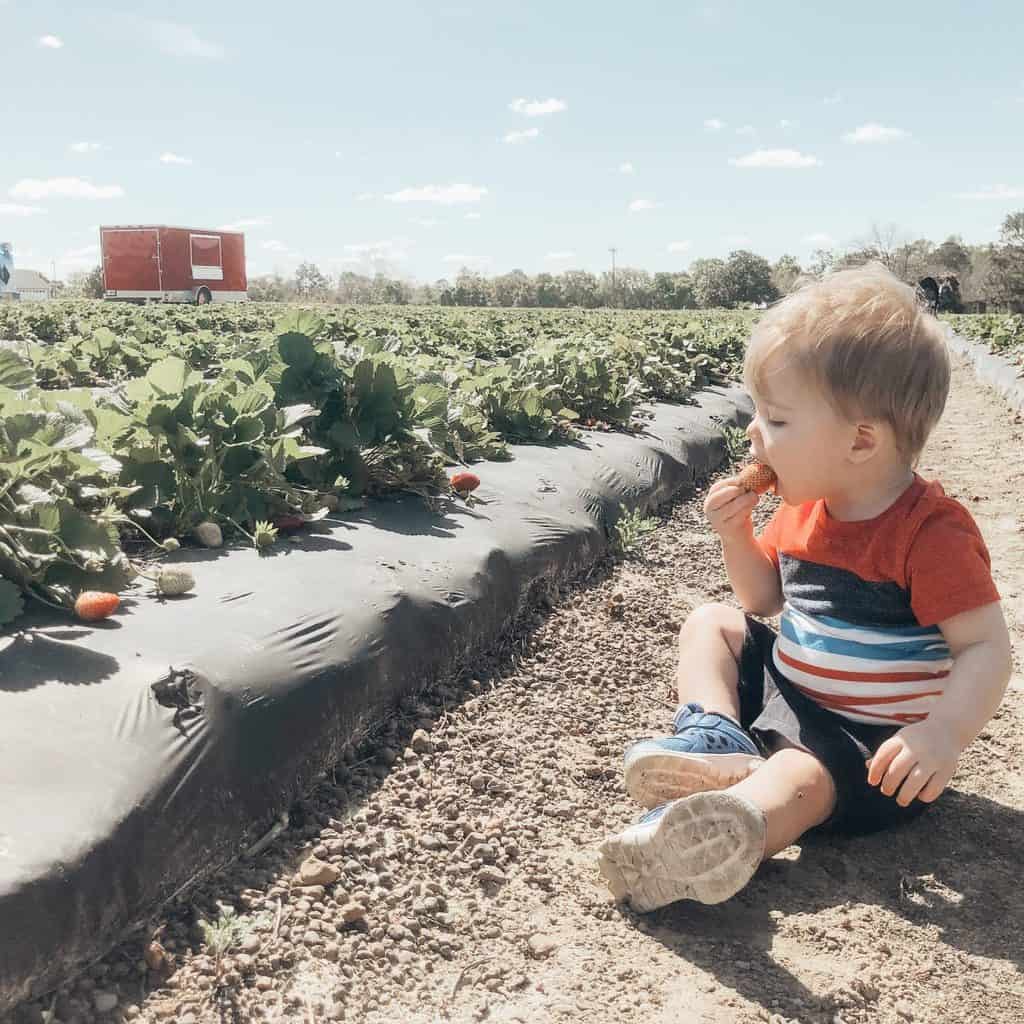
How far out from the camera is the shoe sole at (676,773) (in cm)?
205

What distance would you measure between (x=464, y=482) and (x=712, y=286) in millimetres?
62298

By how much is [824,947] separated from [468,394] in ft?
12.2

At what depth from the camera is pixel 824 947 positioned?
1849 millimetres

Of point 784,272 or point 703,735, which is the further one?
point 784,272

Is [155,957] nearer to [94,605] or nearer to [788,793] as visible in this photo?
[94,605]

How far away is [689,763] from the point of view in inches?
80.7

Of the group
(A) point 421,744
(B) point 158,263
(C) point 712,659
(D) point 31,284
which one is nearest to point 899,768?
(C) point 712,659

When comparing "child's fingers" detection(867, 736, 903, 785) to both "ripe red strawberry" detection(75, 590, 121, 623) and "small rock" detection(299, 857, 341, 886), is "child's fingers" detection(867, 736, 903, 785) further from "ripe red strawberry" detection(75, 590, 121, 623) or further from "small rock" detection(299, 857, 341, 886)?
"ripe red strawberry" detection(75, 590, 121, 623)

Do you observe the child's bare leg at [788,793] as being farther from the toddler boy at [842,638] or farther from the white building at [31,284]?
the white building at [31,284]

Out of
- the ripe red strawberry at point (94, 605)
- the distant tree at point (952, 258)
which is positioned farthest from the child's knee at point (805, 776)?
the distant tree at point (952, 258)

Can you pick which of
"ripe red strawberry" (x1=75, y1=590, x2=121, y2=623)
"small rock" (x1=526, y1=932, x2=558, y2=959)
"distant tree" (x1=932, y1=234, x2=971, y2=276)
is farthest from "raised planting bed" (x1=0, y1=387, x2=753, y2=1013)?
"distant tree" (x1=932, y1=234, x2=971, y2=276)

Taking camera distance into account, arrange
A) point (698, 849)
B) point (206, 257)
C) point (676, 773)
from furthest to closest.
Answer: point (206, 257) → point (676, 773) → point (698, 849)

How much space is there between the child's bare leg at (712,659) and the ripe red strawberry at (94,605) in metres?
1.27

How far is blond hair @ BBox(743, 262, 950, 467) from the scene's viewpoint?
199 centimetres
